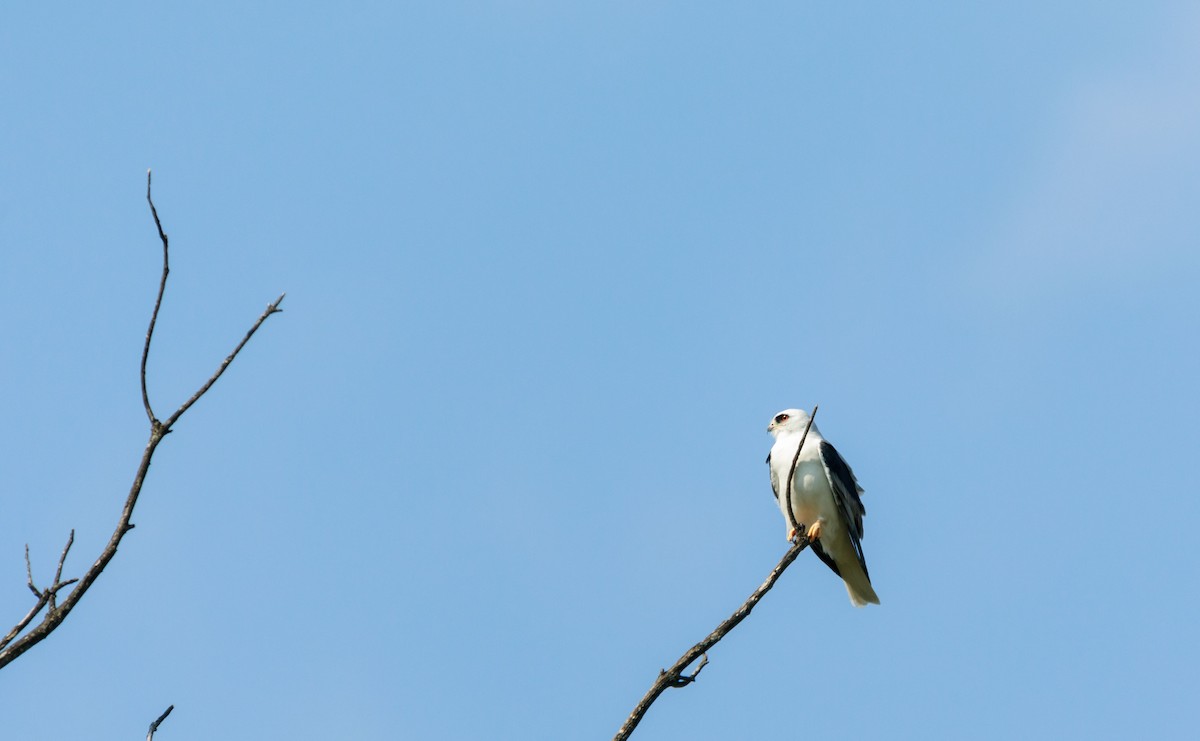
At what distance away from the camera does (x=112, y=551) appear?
2936 millimetres

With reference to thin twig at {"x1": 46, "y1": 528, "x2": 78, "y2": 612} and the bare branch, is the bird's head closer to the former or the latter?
the bare branch

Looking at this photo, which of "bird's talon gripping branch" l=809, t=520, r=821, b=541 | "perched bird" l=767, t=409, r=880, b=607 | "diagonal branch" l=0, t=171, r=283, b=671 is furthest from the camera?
"perched bird" l=767, t=409, r=880, b=607

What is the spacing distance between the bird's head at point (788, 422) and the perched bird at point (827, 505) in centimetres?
68

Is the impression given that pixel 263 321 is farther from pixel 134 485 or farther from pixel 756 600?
pixel 756 600

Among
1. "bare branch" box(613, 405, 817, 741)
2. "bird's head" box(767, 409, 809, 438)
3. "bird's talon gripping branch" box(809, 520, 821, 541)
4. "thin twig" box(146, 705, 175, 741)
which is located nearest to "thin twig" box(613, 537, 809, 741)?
"bare branch" box(613, 405, 817, 741)

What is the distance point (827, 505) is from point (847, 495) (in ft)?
0.56

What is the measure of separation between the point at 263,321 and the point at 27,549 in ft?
3.02

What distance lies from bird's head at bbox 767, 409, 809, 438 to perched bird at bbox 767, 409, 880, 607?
26.6 inches

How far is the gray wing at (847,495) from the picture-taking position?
9625 mm

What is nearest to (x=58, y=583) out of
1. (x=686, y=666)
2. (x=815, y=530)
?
(x=686, y=666)

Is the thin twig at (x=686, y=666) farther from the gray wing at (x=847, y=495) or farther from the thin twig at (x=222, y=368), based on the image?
the gray wing at (x=847, y=495)

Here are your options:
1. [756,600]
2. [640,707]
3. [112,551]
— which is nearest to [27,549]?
[112,551]

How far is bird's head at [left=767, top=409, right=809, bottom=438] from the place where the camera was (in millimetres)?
10938

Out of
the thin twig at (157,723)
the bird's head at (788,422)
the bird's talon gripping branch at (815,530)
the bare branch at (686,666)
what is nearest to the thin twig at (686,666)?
the bare branch at (686,666)
